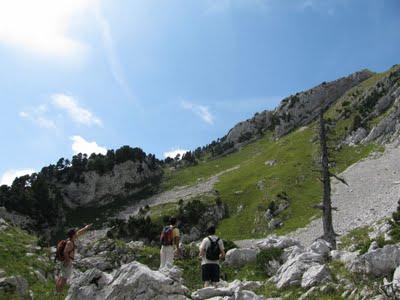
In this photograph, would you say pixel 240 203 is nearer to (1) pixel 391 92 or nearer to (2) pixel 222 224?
(2) pixel 222 224

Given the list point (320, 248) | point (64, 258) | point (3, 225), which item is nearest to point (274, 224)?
point (320, 248)

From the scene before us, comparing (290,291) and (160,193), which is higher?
(160,193)

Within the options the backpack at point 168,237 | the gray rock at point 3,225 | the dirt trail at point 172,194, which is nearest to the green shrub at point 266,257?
the backpack at point 168,237

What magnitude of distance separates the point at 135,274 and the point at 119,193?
379 feet

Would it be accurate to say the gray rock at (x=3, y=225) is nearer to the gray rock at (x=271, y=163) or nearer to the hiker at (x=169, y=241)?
the hiker at (x=169, y=241)

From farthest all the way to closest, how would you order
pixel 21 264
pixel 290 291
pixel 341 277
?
1. pixel 21 264
2. pixel 290 291
3. pixel 341 277

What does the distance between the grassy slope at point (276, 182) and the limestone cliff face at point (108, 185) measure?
7984 millimetres

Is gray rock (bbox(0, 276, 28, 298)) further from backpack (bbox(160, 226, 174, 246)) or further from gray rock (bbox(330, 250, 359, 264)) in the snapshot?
gray rock (bbox(330, 250, 359, 264))

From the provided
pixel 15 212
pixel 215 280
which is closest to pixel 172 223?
pixel 215 280

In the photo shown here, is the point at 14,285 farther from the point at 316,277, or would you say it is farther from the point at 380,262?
the point at 380,262

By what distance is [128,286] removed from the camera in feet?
49.1

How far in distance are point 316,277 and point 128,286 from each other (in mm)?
7284

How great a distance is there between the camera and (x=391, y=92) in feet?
415

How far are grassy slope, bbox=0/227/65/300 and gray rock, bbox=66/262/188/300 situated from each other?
345cm
